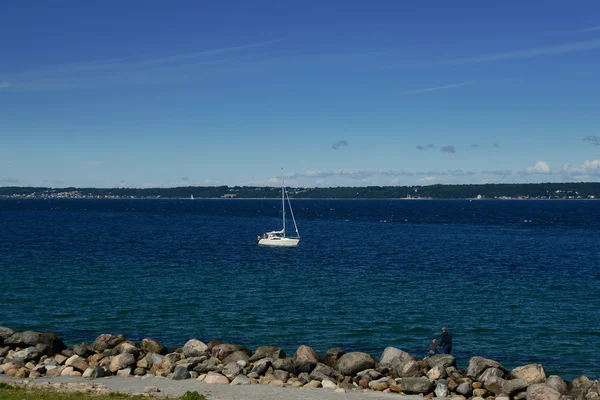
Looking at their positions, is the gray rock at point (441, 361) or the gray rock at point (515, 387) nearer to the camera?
the gray rock at point (515, 387)

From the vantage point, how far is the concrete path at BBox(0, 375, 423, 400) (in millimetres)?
24125

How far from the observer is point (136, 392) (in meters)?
24.1

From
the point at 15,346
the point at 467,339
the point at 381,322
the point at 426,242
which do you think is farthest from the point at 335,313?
the point at 426,242

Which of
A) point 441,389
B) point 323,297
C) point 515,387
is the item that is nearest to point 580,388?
point 515,387

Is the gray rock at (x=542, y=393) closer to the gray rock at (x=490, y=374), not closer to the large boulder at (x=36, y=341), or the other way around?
the gray rock at (x=490, y=374)

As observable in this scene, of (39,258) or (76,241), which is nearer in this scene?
(39,258)

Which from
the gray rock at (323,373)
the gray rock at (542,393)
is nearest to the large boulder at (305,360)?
the gray rock at (323,373)

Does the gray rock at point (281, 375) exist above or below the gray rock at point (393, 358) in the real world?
below

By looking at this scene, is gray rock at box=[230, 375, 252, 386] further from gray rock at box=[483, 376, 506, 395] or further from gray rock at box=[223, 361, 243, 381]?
gray rock at box=[483, 376, 506, 395]

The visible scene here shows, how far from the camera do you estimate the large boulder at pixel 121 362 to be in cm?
2838

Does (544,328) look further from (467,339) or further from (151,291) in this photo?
(151,291)

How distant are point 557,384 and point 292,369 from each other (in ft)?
37.1

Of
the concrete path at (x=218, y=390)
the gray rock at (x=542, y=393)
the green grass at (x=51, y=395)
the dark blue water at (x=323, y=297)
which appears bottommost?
the dark blue water at (x=323, y=297)

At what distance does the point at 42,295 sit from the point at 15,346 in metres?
18.3
